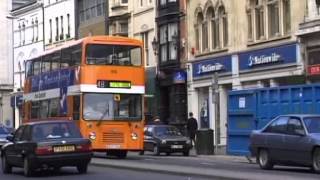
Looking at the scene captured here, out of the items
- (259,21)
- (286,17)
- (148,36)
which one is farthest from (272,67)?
(148,36)

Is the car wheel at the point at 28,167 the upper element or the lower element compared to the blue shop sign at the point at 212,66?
lower

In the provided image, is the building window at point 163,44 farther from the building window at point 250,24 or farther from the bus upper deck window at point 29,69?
the bus upper deck window at point 29,69

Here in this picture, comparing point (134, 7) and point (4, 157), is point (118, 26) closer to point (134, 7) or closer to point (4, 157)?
point (134, 7)

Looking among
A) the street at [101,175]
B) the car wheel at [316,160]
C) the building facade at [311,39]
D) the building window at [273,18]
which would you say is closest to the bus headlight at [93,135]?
the street at [101,175]

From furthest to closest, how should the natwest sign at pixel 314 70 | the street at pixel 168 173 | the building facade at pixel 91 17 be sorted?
the building facade at pixel 91 17
the natwest sign at pixel 314 70
the street at pixel 168 173

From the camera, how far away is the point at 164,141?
3453cm

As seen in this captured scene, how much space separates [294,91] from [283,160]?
4.19 m

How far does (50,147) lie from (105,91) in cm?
843

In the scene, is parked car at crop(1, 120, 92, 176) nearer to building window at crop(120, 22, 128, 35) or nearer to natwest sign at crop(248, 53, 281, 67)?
natwest sign at crop(248, 53, 281, 67)

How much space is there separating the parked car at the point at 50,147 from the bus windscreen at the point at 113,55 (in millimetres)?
7264

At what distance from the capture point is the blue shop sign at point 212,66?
42041 millimetres

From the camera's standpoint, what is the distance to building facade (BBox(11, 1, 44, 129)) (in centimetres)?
7075

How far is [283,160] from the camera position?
22.6m

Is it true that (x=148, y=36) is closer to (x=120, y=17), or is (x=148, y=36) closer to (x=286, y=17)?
(x=120, y=17)
